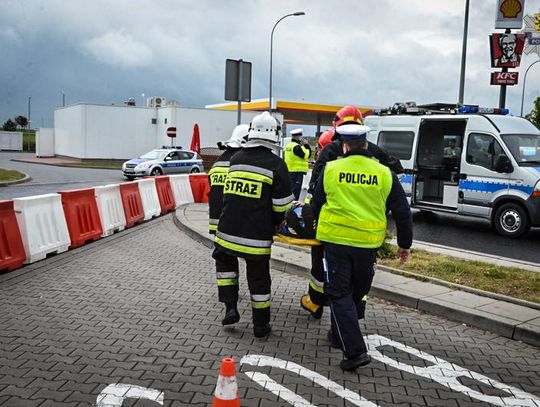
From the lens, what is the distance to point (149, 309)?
6.06 meters

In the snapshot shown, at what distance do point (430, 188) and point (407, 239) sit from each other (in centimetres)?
987

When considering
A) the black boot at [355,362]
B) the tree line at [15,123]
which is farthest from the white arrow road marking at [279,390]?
the tree line at [15,123]

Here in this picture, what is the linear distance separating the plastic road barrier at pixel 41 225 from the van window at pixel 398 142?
312 inches

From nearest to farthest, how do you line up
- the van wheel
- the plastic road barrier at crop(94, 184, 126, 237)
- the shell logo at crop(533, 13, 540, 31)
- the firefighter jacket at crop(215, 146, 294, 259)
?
the firefighter jacket at crop(215, 146, 294, 259), the plastic road barrier at crop(94, 184, 126, 237), the van wheel, the shell logo at crop(533, 13, 540, 31)

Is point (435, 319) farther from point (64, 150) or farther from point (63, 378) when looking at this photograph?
point (64, 150)

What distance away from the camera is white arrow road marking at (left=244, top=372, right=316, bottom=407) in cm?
394

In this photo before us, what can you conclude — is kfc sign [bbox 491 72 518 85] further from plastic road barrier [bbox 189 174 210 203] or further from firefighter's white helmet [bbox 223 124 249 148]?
firefighter's white helmet [bbox 223 124 249 148]

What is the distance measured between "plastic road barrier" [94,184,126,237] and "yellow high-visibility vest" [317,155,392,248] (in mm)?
6689

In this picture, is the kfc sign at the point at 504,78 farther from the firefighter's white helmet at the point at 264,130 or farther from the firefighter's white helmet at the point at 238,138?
the firefighter's white helmet at the point at 264,130

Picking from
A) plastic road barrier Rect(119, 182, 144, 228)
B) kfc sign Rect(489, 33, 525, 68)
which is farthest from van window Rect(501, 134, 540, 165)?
plastic road barrier Rect(119, 182, 144, 228)

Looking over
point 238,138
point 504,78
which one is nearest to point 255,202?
point 238,138

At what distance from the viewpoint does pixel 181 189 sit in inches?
649

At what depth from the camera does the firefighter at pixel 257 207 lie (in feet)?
17.0

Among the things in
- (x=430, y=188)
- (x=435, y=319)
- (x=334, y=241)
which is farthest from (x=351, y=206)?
(x=430, y=188)
